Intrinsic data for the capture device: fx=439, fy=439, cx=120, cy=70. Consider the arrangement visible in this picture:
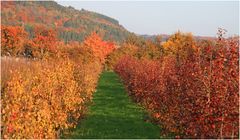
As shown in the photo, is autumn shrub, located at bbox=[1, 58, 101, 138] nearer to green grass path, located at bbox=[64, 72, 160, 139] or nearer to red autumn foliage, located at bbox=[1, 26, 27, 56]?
green grass path, located at bbox=[64, 72, 160, 139]

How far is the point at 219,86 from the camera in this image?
10469 millimetres

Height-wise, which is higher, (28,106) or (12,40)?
(12,40)

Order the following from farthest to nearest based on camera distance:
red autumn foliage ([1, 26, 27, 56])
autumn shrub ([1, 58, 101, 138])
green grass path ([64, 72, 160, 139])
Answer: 1. red autumn foliage ([1, 26, 27, 56])
2. green grass path ([64, 72, 160, 139])
3. autumn shrub ([1, 58, 101, 138])

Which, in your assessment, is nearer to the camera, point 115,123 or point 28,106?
point 28,106

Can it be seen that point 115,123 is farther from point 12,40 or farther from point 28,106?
point 12,40

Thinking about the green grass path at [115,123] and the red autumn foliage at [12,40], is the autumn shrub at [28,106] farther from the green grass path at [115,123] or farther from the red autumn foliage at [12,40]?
the red autumn foliage at [12,40]

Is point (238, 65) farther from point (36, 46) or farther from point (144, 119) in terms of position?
point (36, 46)

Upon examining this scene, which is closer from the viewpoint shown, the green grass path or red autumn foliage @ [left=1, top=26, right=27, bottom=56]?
the green grass path

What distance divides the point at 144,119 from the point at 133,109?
4.38m

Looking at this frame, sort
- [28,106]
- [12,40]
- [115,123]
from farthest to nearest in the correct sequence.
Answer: [12,40] → [115,123] → [28,106]

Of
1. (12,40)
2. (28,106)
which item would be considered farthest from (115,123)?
(12,40)

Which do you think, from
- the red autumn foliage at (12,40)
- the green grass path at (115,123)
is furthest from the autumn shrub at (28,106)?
the red autumn foliage at (12,40)

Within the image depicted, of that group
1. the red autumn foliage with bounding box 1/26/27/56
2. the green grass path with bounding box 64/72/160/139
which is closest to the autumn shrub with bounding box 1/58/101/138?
the green grass path with bounding box 64/72/160/139

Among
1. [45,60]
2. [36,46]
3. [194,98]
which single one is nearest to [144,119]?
[45,60]
